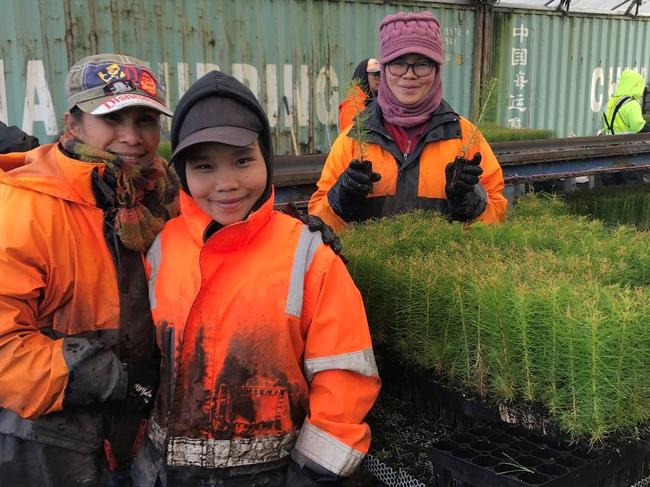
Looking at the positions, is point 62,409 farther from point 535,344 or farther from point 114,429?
point 535,344

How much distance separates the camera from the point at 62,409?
1.36 m

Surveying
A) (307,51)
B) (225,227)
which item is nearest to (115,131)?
(225,227)

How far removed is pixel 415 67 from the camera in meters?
2.30

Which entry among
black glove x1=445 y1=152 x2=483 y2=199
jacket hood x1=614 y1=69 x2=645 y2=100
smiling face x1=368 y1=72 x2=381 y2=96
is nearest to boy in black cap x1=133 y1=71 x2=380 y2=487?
black glove x1=445 y1=152 x2=483 y2=199

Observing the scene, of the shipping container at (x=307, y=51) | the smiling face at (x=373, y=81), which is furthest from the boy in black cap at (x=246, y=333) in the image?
the shipping container at (x=307, y=51)

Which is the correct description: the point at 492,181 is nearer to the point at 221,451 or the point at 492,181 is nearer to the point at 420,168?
the point at 420,168

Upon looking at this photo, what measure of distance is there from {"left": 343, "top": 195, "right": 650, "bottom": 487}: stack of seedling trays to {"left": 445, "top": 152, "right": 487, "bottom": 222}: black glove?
0.92 ft

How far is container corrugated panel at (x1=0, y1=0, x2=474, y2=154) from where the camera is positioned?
18.7 feet

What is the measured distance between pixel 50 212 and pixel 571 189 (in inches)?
183

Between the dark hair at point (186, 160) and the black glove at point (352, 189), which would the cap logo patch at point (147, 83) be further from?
the black glove at point (352, 189)

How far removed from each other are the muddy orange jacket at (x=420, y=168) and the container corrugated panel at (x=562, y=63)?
658 centimetres

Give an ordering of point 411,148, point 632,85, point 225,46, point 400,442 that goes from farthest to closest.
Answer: point 632,85 → point 225,46 → point 411,148 → point 400,442

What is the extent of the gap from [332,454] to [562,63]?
9.71 metres

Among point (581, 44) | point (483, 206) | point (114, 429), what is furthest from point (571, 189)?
point (581, 44)
